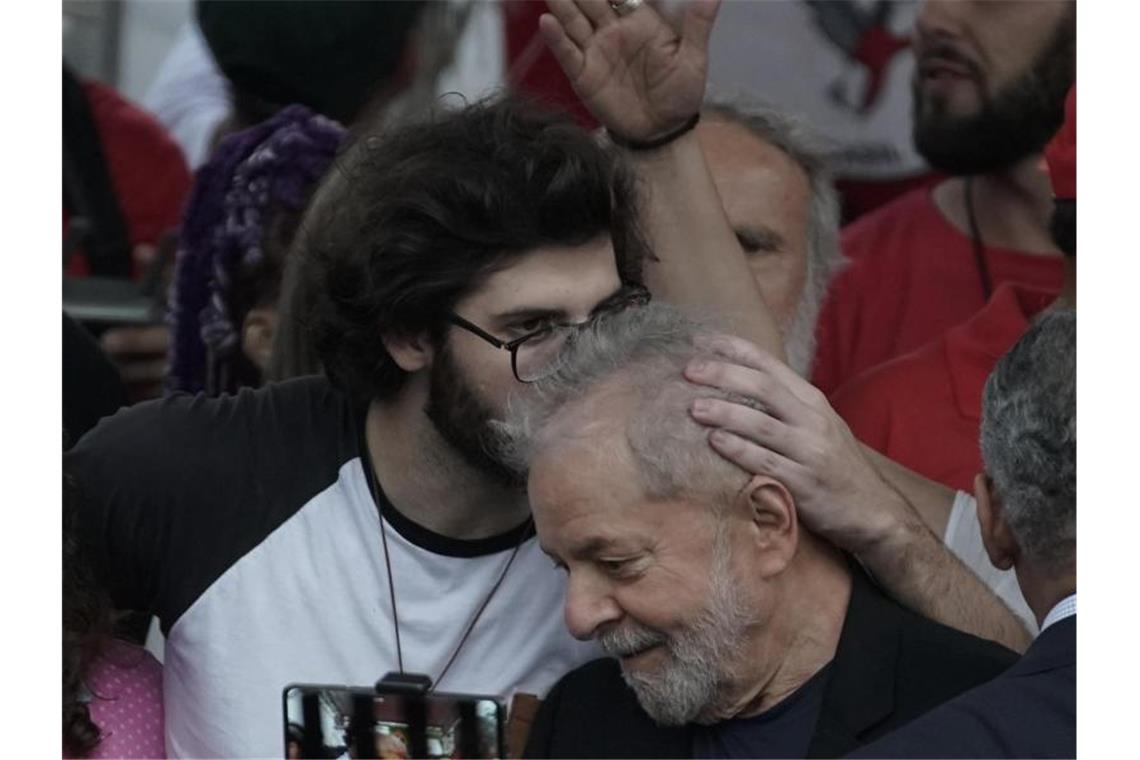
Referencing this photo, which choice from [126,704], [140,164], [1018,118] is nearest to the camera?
[126,704]

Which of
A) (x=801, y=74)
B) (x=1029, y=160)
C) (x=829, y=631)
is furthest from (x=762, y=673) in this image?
(x=801, y=74)

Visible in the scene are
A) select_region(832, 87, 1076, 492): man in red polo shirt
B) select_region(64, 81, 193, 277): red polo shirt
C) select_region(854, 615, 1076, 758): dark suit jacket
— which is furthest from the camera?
select_region(64, 81, 193, 277): red polo shirt

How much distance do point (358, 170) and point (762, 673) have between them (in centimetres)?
84

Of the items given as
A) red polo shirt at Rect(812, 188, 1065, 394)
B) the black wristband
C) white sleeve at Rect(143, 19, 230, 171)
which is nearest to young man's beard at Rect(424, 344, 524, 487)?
the black wristband

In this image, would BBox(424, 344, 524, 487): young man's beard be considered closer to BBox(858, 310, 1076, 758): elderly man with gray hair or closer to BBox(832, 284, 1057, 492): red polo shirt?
BBox(858, 310, 1076, 758): elderly man with gray hair

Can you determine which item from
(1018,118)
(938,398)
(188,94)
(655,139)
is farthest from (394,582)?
(188,94)

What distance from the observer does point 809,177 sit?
9.86ft

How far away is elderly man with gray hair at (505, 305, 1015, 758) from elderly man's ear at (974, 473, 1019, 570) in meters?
0.14

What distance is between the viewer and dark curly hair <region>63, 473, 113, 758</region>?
209 cm

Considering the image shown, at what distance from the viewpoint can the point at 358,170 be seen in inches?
95.8

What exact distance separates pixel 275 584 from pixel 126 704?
0.72ft

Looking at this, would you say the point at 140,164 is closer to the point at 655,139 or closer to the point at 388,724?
the point at 655,139

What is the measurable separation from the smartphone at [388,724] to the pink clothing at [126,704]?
322 millimetres

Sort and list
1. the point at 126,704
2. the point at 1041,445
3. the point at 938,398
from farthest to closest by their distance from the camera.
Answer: the point at 938,398
the point at 126,704
the point at 1041,445
